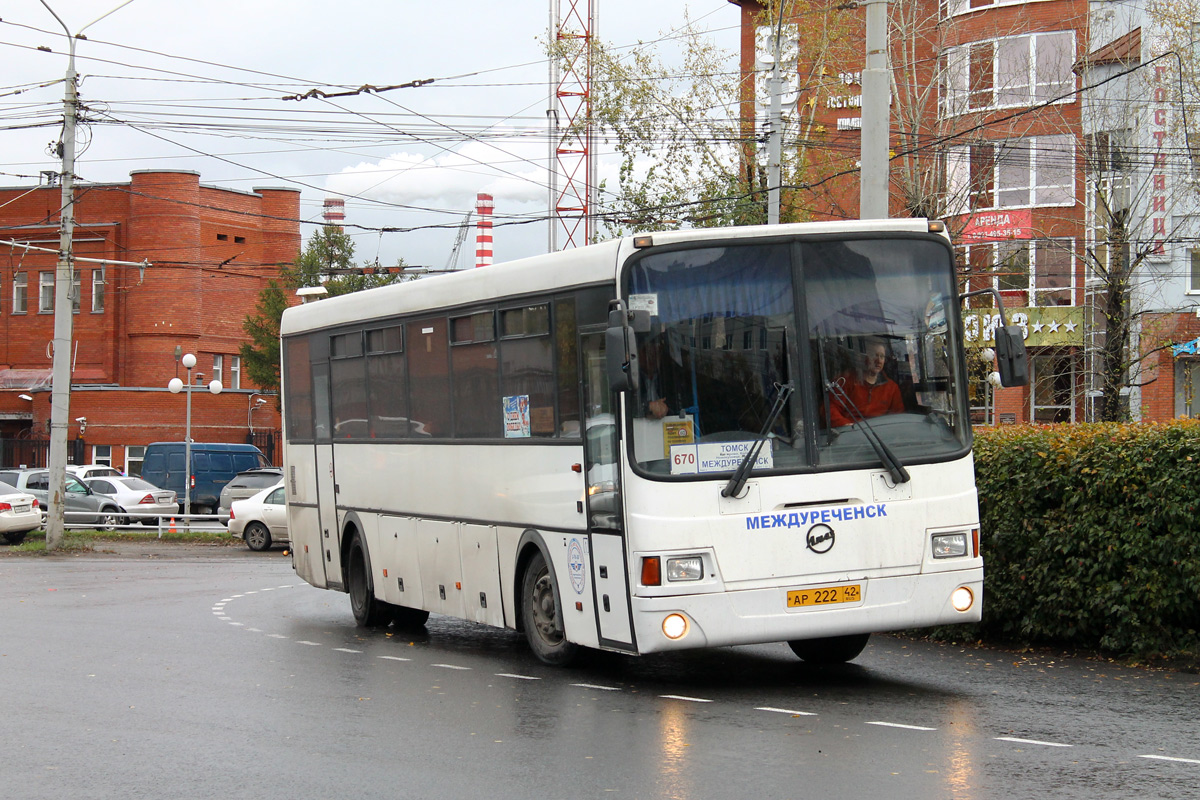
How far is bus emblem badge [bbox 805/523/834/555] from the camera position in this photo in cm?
990

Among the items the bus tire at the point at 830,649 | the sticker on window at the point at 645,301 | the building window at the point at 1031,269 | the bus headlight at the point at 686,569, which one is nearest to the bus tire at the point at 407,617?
the bus tire at the point at 830,649

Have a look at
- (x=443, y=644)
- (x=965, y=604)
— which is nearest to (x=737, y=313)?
(x=965, y=604)

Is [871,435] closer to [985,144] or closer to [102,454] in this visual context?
[985,144]

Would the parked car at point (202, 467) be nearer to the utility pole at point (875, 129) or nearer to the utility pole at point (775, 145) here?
the utility pole at point (775, 145)

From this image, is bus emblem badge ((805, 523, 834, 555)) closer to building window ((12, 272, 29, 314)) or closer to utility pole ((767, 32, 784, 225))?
utility pole ((767, 32, 784, 225))

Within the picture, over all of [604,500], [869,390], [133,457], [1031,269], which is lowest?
[604,500]

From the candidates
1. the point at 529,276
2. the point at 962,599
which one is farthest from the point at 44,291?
the point at 962,599

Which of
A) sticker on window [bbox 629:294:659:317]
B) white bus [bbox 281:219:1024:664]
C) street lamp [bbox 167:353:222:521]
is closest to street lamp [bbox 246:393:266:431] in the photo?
street lamp [bbox 167:353:222:521]

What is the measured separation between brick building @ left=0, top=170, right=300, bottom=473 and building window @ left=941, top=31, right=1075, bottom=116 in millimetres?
36016

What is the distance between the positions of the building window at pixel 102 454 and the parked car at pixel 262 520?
3219 centimetres

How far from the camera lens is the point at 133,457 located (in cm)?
6347

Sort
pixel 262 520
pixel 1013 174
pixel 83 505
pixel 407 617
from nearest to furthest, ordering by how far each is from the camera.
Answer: pixel 407 617, pixel 262 520, pixel 83 505, pixel 1013 174

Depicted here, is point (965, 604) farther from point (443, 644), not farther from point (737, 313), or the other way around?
point (443, 644)

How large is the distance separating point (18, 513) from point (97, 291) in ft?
116
